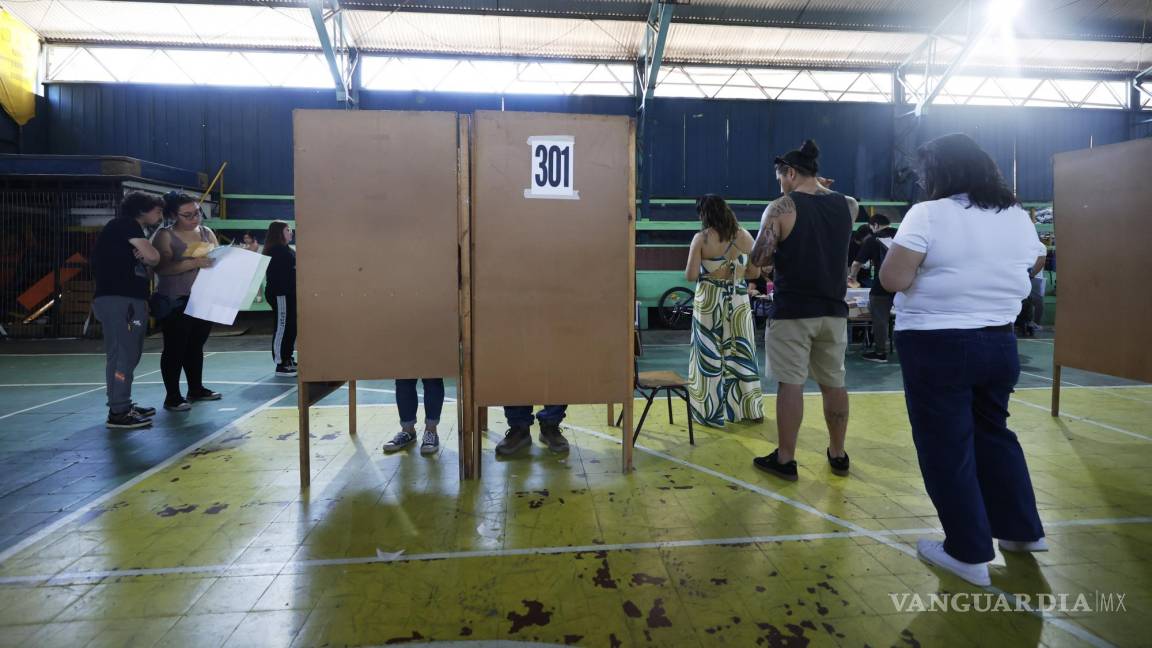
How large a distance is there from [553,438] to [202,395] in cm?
336

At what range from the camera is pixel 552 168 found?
2998 mm

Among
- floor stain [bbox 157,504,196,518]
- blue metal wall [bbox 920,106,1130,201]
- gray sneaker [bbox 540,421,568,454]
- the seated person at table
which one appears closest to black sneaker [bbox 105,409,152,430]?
floor stain [bbox 157,504,196,518]

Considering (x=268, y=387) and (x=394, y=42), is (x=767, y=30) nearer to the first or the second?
(x=394, y=42)

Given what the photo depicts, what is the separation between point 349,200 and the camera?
9.57 ft

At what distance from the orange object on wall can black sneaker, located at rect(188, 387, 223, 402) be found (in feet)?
24.9

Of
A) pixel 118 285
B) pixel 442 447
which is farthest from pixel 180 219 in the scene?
pixel 442 447

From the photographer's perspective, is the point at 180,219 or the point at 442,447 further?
the point at 180,219

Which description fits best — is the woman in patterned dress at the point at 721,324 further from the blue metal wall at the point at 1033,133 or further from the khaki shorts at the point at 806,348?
the blue metal wall at the point at 1033,133

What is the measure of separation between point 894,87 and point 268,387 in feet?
52.9

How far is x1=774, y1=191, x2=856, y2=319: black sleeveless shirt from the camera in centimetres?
291

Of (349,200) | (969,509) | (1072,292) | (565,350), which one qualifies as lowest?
(969,509)

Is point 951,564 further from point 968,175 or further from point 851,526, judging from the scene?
point 968,175

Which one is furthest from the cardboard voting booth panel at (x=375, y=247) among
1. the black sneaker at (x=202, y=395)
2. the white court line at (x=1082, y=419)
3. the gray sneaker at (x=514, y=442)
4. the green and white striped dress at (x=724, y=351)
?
the white court line at (x=1082, y=419)

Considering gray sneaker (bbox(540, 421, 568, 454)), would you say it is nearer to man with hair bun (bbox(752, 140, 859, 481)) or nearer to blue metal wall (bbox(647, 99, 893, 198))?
man with hair bun (bbox(752, 140, 859, 481))
